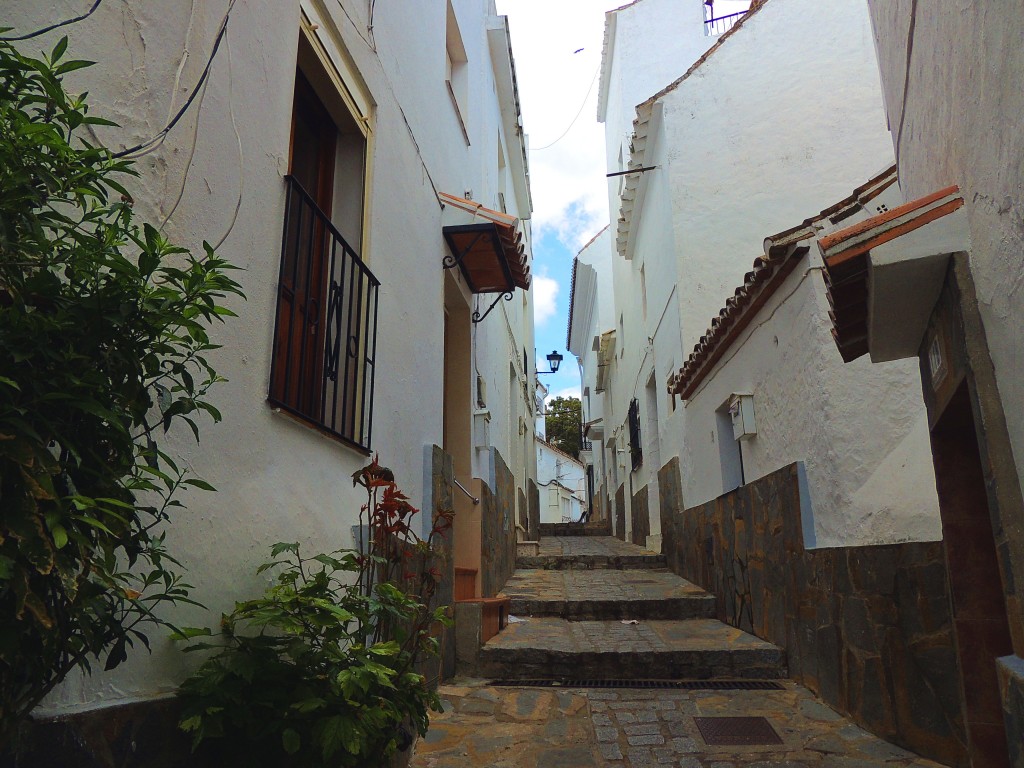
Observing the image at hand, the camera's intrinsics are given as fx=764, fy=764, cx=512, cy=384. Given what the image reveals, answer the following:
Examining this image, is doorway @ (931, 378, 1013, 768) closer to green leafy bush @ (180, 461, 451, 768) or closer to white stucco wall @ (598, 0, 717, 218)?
green leafy bush @ (180, 461, 451, 768)

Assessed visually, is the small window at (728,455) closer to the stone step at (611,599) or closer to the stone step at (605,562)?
the stone step at (611,599)

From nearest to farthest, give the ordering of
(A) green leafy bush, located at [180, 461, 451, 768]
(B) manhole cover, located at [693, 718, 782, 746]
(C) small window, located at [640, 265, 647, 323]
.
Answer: (A) green leafy bush, located at [180, 461, 451, 768] → (B) manhole cover, located at [693, 718, 782, 746] → (C) small window, located at [640, 265, 647, 323]

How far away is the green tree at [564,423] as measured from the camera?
35.5m

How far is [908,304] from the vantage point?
3.06m

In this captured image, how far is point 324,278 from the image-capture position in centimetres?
377

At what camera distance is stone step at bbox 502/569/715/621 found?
718 centimetres

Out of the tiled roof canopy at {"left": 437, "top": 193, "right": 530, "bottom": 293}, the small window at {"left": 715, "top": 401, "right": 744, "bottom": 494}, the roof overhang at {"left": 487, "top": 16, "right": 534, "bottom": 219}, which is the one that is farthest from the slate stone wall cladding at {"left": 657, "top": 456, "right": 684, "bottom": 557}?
the roof overhang at {"left": 487, "top": 16, "right": 534, "bottom": 219}

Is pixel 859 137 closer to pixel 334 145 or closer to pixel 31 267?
pixel 334 145

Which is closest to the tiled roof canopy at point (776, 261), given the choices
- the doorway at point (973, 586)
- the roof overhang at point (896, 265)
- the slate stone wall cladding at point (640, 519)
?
the roof overhang at point (896, 265)

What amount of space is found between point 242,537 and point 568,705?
2.93 m

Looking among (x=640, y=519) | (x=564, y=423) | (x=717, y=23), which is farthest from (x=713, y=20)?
(x=564, y=423)

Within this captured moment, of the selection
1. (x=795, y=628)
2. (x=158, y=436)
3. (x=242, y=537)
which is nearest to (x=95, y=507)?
(x=158, y=436)

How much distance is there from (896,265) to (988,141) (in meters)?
0.56

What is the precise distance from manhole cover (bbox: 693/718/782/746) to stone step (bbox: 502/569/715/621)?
8.99ft
